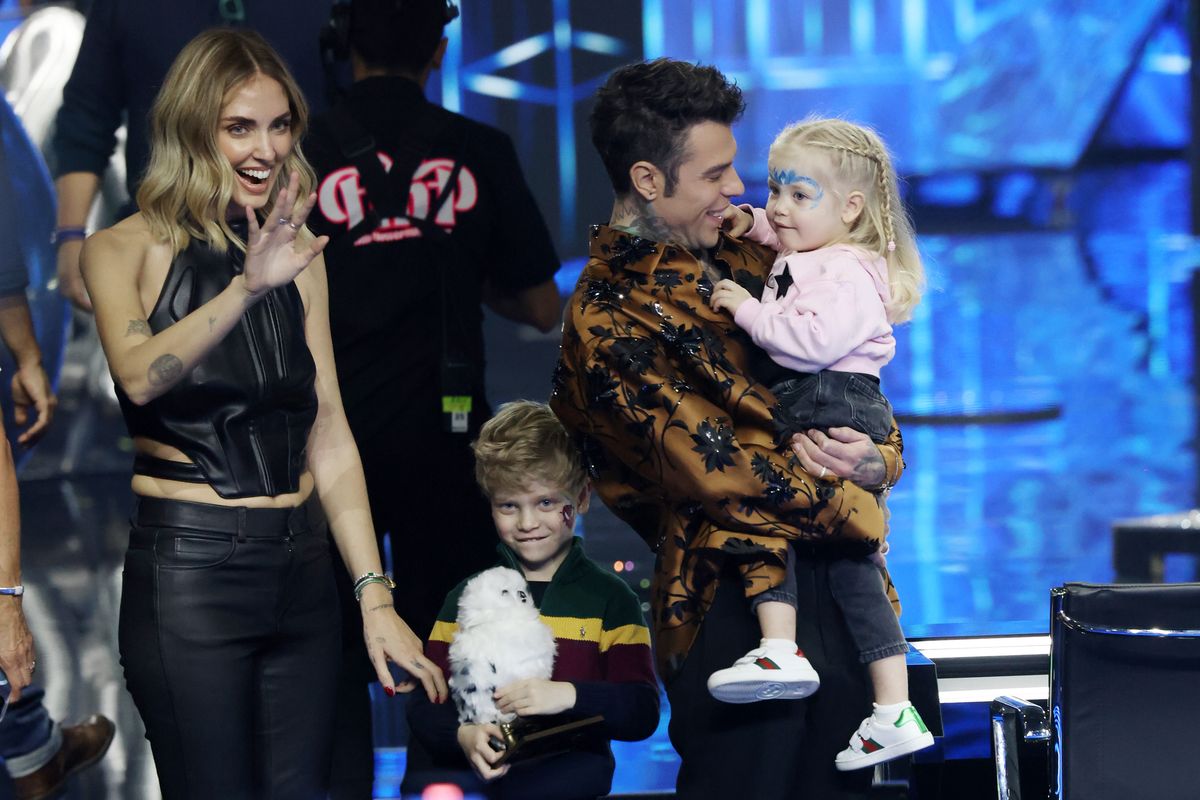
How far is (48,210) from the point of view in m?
4.20

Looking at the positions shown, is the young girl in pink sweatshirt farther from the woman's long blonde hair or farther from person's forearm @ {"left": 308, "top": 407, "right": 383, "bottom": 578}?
the woman's long blonde hair

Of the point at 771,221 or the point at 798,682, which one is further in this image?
the point at 771,221

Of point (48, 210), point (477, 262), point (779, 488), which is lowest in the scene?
point (779, 488)

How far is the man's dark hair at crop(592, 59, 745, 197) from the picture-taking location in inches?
97.3

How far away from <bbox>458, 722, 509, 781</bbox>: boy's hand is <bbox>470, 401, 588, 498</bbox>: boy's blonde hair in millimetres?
458

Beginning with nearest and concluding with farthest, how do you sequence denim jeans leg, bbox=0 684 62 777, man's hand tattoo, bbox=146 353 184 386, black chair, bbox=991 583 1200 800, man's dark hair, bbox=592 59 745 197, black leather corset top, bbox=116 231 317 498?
man's hand tattoo, bbox=146 353 184 386 < black leather corset top, bbox=116 231 317 498 < black chair, bbox=991 583 1200 800 < man's dark hair, bbox=592 59 745 197 < denim jeans leg, bbox=0 684 62 777

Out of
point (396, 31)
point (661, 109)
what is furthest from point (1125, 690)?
point (396, 31)

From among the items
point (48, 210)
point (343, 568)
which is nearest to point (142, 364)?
point (343, 568)

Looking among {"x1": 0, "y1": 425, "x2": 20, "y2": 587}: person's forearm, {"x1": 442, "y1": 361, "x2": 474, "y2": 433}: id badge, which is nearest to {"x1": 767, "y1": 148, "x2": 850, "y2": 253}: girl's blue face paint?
{"x1": 442, "y1": 361, "x2": 474, "y2": 433}: id badge

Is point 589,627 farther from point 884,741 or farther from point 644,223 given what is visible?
point 644,223

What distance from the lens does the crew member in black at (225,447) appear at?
7.29 ft

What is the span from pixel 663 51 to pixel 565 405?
8.00 feet

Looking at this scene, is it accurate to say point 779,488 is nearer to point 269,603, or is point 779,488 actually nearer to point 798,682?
point 798,682

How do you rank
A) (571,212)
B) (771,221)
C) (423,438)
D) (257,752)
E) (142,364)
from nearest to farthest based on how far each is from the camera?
(142,364)
(257,752)
(771,221)
(423,438)
(571,212)
